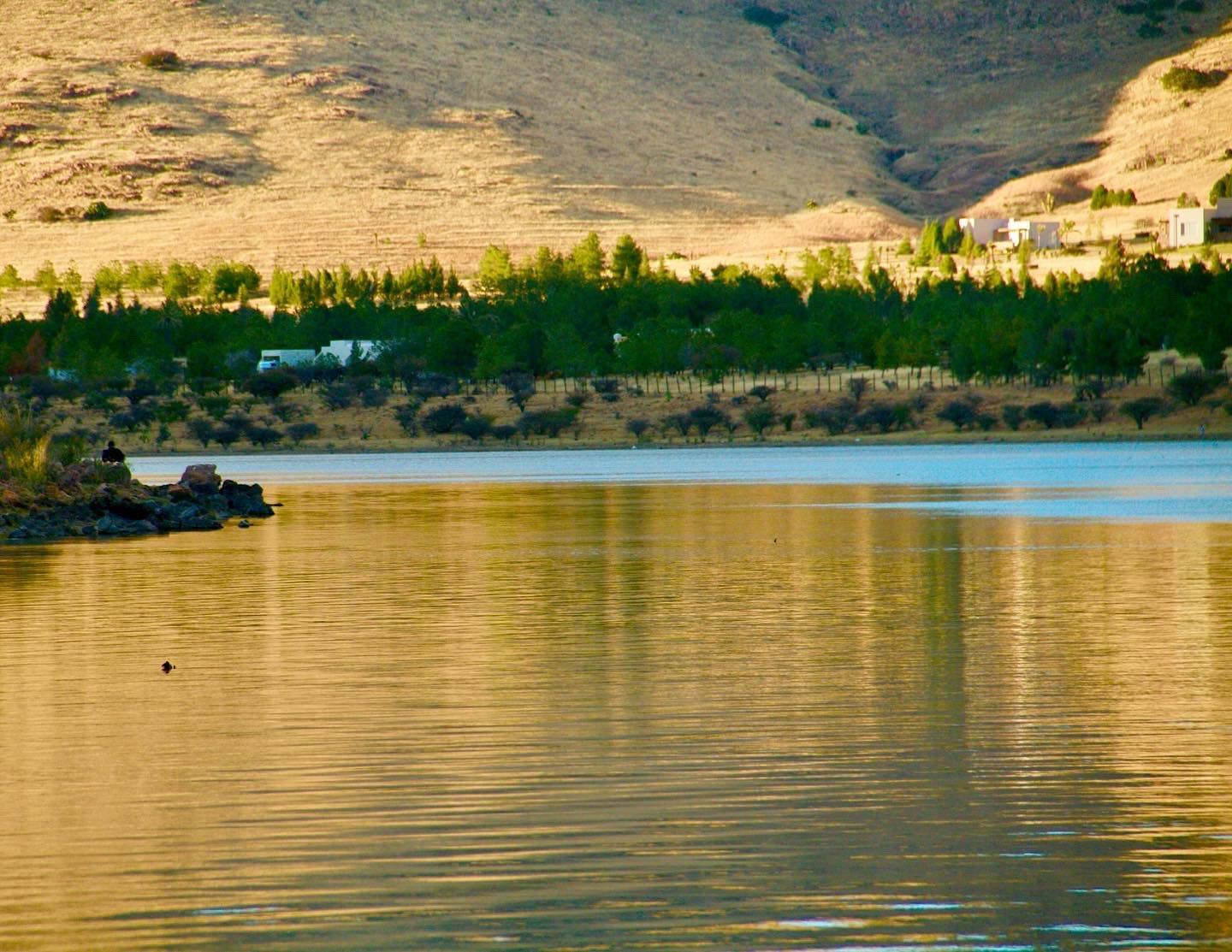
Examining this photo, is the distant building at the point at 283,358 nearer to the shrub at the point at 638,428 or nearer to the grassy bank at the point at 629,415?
the grassy bank at the point at 629,415

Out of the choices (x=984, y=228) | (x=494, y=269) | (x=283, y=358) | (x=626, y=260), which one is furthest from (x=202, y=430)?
(x=984, y=228)

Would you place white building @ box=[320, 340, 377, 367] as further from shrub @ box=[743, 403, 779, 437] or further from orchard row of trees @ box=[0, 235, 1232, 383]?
shrub @ box=[743, 403, 779, 437]

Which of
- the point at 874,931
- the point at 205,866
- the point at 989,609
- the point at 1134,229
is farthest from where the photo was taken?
the point at 1134,229

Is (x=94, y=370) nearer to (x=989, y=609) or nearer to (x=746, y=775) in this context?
(x=989, y=609)

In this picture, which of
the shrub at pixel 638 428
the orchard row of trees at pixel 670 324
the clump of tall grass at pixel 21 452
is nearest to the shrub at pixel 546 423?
the shrub at pixel 638 428

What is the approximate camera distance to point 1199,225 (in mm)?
162125

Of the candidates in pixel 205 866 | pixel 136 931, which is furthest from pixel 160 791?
pixel 136 931

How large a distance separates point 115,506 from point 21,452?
294cm

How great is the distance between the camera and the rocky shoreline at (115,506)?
45531mm

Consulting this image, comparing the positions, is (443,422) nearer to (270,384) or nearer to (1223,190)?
(270,384)

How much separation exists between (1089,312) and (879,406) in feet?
48.3

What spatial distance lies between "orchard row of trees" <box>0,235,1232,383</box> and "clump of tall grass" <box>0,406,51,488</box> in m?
61.0

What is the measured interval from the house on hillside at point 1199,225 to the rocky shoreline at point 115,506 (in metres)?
124

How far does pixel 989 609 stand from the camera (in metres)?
25.7
